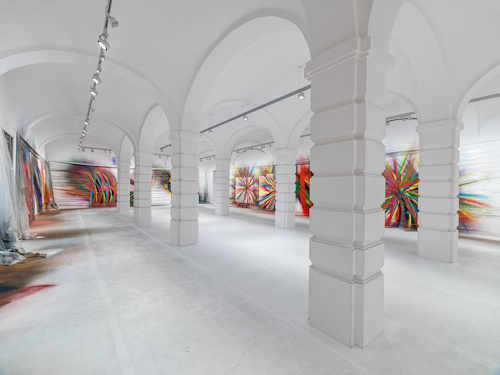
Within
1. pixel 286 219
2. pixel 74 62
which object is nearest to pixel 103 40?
pixel 74 62

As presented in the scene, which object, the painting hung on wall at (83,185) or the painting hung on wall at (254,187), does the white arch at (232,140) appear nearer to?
the painting hung on wall at (254,187)

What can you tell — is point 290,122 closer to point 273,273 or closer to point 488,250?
point 273,273

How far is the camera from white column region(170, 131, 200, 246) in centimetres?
657

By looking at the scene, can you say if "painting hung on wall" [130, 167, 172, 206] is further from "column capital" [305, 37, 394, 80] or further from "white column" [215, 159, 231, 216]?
"column capital" [305, 37, 394, 80]

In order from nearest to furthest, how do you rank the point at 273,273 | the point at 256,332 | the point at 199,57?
1. the point at 256,332
2. the point at 273,273
3. the point at 199,57

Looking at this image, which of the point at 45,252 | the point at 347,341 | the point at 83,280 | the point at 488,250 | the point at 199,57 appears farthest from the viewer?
the point at 488,250

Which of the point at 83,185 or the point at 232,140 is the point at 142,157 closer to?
the point at 232,140

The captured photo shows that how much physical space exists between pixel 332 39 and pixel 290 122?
714cm

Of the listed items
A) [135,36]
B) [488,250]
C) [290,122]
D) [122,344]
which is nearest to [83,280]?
[122,344]

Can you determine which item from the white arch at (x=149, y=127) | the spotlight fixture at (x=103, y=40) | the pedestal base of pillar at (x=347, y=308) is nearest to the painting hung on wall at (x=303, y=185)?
the white arch at (x=149, y=127)

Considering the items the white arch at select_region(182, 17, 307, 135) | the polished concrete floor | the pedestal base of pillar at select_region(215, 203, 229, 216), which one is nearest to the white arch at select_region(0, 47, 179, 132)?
the white arch at select_region(182, 17, 307, 135)

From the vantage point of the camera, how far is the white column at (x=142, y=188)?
426 inches

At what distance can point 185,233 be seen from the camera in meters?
6.67

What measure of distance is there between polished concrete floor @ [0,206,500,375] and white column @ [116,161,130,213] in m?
10.2
